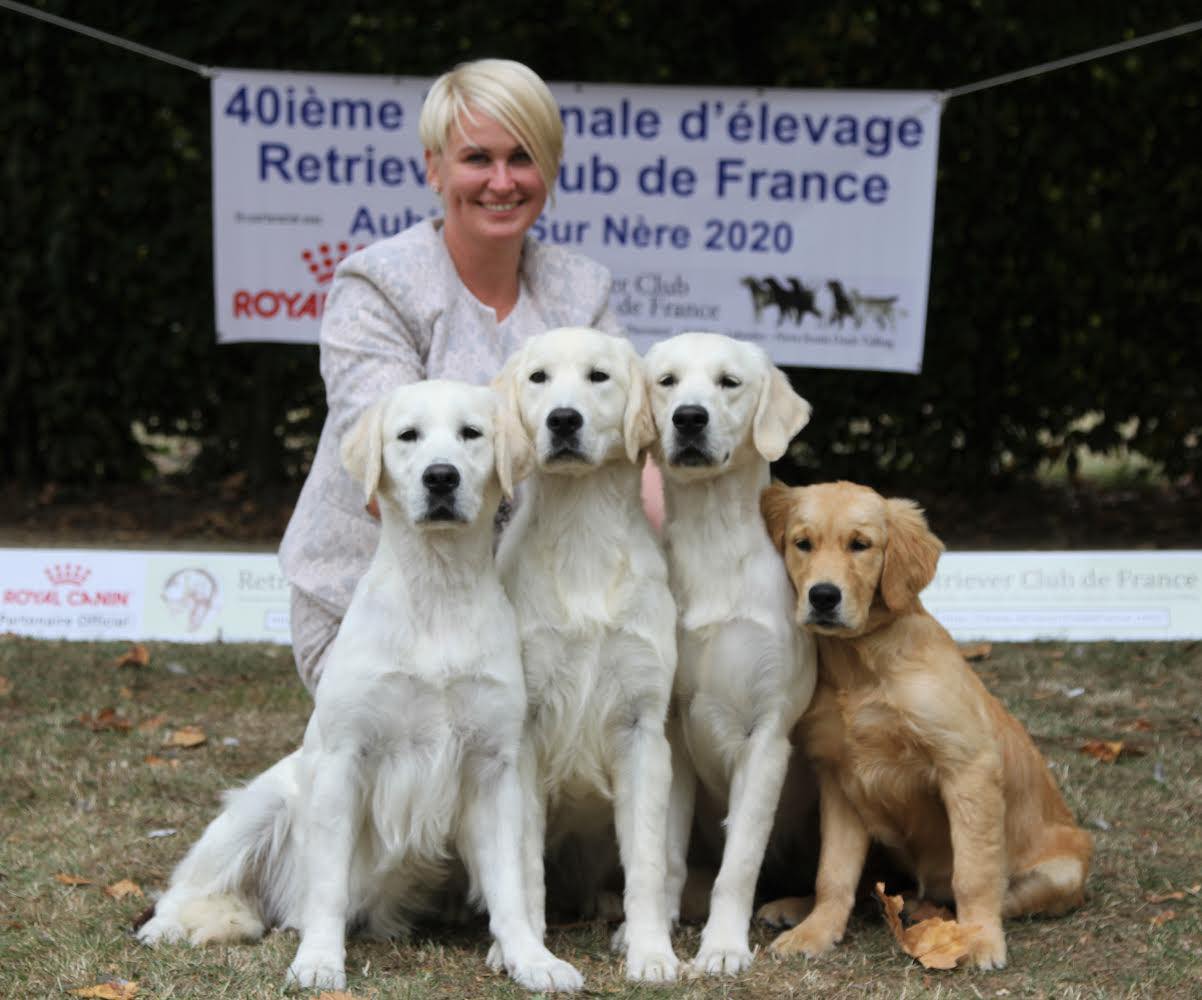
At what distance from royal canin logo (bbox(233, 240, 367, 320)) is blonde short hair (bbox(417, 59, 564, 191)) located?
3531mm

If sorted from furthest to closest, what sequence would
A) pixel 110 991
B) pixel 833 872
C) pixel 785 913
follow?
pixel 785 913 < pixel 833 872 < pixel 110 991

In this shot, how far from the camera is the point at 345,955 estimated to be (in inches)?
135

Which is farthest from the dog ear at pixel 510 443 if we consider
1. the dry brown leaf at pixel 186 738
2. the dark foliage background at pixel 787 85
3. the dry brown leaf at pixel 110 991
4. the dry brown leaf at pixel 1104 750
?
the dark foliage background at pixel 787 85

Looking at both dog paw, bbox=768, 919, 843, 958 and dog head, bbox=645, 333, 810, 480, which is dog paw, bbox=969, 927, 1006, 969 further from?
dog head, bbox=645, 333, 810, 480

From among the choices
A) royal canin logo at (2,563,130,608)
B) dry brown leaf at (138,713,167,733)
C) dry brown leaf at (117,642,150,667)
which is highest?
royal canin logo at (2,563,130,608)

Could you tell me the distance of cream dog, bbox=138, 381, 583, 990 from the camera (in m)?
3.32

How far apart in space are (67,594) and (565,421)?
13.7 feet

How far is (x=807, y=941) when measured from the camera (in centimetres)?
354

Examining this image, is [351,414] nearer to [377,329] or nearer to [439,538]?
[377,329]

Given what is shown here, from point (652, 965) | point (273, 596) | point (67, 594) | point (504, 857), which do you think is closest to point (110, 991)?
point (504, 857)

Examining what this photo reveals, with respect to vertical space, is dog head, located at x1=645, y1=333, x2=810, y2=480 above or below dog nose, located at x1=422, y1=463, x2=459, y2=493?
above

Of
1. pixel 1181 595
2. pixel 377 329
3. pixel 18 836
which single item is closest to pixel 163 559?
pixel 18 836

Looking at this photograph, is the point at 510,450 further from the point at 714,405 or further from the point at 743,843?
the point at 743,843

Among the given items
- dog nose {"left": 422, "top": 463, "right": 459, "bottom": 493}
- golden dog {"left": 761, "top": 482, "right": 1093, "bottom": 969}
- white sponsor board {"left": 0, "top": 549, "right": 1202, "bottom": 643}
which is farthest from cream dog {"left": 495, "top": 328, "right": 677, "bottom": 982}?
white sponsor board {"left": 0, "top": 549, "right": 1202, "bottom": 643}
